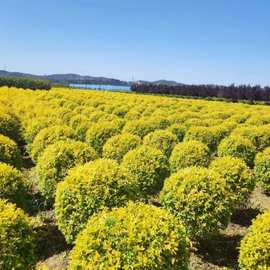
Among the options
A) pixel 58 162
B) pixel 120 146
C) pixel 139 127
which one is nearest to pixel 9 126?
pixel 139 127

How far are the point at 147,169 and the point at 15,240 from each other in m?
5.36

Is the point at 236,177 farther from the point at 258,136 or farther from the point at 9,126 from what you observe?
the point at 9,126

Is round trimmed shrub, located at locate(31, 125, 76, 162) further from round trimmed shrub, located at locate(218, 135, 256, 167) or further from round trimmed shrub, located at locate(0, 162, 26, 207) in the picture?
round trimmed shrub, located at locate(218, 135, 256, 167)

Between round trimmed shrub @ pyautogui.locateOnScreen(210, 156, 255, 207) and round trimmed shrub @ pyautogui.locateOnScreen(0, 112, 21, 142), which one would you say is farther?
round trimmed shrub @ pyautogui.locateOnScreen(0, 112, 21, 142)

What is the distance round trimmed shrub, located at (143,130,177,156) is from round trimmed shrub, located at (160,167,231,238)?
21.1 ft

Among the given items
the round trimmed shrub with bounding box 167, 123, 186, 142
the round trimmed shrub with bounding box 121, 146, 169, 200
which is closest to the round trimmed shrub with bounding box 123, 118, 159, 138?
the round trimmed shrub with bounding box 167, 123, 186, 142

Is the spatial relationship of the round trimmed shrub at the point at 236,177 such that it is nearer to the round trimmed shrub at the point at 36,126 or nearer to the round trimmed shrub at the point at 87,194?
the round trimmed shrub at the point at 87,194

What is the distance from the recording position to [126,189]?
28.6 ft

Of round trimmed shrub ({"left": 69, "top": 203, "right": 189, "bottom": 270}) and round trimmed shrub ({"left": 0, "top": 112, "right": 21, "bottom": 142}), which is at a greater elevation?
round trimmed shrub ({"left": 69, "top": 203, "right": 189, "bottom": 270})

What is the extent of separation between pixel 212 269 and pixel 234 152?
766 cm

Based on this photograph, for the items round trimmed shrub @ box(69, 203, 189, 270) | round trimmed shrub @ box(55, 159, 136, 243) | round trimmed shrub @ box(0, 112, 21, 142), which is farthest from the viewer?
round trimmed shrub @ box(0, 112, 21, 142)

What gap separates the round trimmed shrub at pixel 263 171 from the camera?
14.2 metres

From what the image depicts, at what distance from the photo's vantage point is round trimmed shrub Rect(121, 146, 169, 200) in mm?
11375

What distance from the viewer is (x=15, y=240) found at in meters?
6.61
